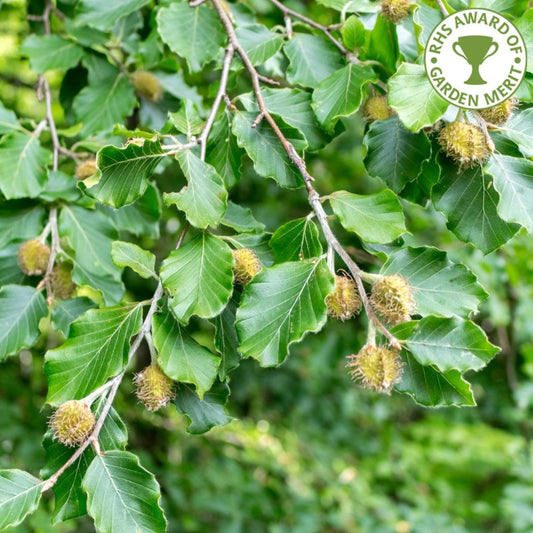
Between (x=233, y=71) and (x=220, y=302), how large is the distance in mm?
676

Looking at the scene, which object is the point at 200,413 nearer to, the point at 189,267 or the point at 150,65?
the point at 189,267

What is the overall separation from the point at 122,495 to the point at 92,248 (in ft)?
2.34

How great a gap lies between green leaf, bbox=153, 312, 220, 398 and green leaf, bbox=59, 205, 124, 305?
1.55 feet

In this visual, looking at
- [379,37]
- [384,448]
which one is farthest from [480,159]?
[384,448]

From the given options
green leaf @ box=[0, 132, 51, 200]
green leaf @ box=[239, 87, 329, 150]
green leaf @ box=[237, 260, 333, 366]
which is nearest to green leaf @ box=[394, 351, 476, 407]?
green leaf @ box=[237, 260, 333, 366]

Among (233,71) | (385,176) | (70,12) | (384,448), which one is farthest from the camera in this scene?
(384,448)

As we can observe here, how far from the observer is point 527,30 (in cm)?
113

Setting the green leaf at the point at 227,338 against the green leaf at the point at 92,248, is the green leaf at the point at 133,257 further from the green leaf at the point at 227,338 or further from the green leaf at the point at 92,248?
the green leaf at the point at 92,248

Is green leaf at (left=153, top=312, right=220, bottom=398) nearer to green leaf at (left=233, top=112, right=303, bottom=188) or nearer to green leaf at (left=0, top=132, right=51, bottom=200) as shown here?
green leaf at (left=233, top=112, right=303, bottom=188)

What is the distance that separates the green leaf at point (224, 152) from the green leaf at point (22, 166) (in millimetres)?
475

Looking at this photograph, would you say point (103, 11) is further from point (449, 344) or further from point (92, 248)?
point (449, 344)

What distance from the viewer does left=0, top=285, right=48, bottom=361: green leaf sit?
1322mm

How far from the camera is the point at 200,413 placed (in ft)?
3.54

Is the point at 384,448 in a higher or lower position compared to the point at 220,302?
lower
